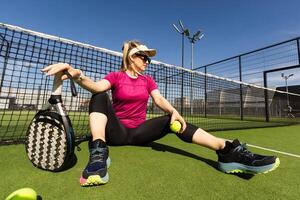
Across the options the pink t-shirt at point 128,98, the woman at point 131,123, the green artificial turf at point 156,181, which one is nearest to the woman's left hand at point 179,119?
the woman at point 131,123

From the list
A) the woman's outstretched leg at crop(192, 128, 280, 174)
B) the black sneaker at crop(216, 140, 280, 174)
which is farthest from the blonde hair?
the black sneaker at crop(216, 140, 280, 174)

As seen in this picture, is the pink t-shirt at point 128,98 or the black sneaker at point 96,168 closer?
the black sneaker at point 96,168

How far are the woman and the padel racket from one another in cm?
21

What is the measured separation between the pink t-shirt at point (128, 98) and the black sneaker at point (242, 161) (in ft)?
3.93

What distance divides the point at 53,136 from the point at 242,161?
1.88m

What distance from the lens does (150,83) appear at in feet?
10.8

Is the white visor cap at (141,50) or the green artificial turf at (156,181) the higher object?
the white visor cap at (141,50)

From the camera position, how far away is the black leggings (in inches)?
97.6

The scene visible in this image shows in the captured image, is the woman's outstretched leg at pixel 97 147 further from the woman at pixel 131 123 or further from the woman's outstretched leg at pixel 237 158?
the woman's outstretched leg at pixel 237 158

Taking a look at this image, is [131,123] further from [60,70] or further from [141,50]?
[60,70]

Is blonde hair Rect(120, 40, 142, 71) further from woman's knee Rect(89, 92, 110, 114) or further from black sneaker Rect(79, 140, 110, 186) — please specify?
black sneaker Rect(79, 140, 110, 186)

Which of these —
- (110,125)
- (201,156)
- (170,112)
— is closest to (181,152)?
(201,156)

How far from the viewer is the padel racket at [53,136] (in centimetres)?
196

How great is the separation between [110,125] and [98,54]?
2.80 m
